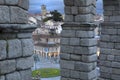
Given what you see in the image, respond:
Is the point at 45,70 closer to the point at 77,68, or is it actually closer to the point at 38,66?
the point at 38,66

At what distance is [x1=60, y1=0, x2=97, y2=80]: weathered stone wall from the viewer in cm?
848

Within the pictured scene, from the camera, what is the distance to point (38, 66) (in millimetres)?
31531

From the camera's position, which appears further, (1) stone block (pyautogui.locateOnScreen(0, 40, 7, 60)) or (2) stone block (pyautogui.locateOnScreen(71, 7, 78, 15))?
(2) stone block (pyautogui.locateOnScreen(71, 7, 78, 15))

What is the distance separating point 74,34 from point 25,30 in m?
3.84

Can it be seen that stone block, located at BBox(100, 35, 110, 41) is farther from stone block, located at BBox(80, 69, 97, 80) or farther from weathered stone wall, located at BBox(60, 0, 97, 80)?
stone block, located at BBox(80, 69, 97, 80)

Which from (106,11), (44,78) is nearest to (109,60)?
(106,11)

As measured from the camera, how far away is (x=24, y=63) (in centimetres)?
502

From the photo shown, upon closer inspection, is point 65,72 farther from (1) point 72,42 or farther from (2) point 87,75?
(1) point 72,42

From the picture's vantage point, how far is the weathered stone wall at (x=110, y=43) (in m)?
10.9

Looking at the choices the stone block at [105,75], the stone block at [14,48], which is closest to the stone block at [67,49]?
the stone block at [105,75]

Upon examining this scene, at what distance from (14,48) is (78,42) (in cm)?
398

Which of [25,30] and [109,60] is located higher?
[25,30]

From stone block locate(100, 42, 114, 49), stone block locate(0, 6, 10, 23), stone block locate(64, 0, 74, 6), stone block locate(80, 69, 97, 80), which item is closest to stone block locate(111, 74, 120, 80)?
stone block locate(100, 42, 114, 49)

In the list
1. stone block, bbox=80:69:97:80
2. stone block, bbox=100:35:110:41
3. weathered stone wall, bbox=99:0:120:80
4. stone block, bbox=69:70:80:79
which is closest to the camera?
stone block, bbox=80:69:97:80
